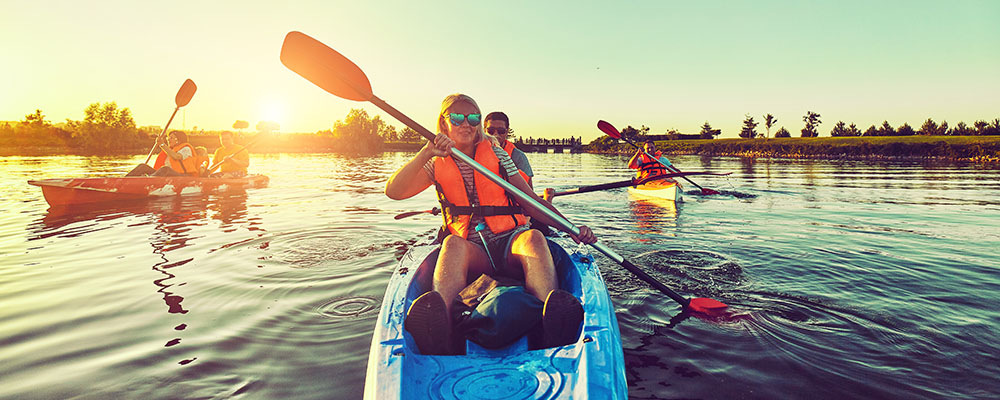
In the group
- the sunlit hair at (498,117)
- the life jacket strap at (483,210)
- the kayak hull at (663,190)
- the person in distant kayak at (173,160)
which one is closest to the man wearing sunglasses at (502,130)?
the sunlit hair at (498,117)

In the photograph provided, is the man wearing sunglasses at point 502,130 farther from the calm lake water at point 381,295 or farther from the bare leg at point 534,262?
the bare leg at point 534,262

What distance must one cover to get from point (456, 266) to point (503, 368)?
2.85 feet

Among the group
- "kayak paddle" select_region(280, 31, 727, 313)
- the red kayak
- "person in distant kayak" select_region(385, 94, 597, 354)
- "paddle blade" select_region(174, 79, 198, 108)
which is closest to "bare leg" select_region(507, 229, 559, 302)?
"person in distant kayak" select_region(385, 94, 597, 354)

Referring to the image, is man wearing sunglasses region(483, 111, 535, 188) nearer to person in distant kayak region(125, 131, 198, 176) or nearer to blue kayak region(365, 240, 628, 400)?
blue kayak region(365, 240, 628, 400)

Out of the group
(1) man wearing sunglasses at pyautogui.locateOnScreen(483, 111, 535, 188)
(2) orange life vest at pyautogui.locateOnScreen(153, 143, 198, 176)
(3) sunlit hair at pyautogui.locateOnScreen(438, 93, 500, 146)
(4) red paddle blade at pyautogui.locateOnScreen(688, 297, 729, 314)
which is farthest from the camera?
(2) orange life vest at pyautogui.locateOnScreen(153, 143, 198, 176)

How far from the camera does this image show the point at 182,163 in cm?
1302

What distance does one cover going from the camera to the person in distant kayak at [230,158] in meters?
14.4

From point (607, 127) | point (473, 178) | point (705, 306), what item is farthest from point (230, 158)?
point (705, 306)

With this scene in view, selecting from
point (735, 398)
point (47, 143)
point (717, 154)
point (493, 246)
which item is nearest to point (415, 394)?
point (493, 246)

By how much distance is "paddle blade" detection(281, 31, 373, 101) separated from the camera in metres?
3.83

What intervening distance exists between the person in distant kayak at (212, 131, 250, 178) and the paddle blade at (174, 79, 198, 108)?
53.9 inches

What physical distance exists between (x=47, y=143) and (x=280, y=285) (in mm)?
90690

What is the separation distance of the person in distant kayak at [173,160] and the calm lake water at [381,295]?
12.5ft

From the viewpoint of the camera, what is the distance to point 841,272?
5.21 meters
